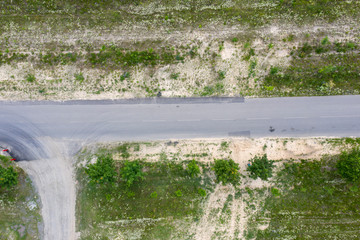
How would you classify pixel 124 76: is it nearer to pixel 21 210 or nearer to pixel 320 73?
pixel 21 210

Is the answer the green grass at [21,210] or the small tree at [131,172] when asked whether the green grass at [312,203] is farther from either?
the green grass at [21,210]

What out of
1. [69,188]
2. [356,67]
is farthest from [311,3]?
[69,188]

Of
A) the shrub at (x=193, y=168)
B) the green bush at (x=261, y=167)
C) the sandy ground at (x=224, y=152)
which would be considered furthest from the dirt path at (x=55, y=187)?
the green bush at (x=261, y=167)

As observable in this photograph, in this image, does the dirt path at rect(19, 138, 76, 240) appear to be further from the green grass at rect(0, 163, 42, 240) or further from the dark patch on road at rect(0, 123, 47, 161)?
the green grass at rect(0, 163, 42, 240)

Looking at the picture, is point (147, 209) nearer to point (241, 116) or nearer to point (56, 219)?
point (56, 219)

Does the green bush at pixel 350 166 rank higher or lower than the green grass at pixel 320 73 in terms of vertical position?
lower

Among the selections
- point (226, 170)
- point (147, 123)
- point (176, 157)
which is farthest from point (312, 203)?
point (147, 123)
